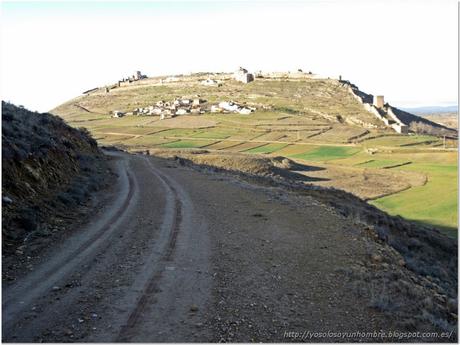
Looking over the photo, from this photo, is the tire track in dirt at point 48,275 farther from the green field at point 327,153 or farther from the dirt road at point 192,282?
the green field at point 327,153

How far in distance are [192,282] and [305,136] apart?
10789 centimetres

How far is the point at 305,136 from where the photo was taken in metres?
116

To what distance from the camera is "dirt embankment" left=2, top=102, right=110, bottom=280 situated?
44.0 feet

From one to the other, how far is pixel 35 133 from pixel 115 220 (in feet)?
30.6

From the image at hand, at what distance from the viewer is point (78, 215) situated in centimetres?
1698

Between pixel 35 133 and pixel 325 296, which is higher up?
pixel 35 133

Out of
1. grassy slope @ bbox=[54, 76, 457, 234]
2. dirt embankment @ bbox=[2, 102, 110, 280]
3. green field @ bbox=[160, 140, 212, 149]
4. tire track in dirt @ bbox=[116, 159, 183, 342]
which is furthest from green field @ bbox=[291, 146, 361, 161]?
tire track in dirt @ bbox=[116, 159, 183, 342]

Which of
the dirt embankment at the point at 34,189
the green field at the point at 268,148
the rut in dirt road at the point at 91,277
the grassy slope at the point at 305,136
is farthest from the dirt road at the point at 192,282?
the green field at the point at 268,148

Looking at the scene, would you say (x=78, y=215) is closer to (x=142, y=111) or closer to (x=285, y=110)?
(x=285, y=110)

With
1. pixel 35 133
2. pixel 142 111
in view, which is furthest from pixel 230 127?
pixel 35 133

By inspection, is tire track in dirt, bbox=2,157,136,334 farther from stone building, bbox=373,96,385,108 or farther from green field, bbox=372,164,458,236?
stone building, bbox=373,96,385,108

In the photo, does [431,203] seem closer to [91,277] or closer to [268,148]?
[91,277]

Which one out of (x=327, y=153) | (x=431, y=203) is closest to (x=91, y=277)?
(x=431, y=203)

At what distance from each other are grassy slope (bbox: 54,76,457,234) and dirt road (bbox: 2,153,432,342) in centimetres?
3204
